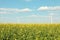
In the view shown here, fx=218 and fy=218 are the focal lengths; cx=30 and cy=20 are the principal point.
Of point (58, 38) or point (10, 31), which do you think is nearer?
point (58, 38)

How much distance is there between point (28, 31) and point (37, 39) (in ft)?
5.91

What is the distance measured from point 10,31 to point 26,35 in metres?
1.30

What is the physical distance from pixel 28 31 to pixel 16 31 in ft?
2.57

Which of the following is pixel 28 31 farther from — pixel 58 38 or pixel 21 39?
pixel 58 38

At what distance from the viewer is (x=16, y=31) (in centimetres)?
1405

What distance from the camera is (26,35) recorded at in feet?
44.0

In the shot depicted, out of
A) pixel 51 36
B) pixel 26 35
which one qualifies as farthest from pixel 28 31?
pixel 51 36

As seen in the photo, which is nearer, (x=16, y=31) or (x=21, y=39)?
(x=21, y=39)

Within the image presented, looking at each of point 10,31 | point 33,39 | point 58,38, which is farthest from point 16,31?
point 58,38

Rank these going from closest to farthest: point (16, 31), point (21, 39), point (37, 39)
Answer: point (37, 39), point (21, 39), point (16, 31)

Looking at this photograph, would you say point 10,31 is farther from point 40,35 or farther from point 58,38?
point 58,38

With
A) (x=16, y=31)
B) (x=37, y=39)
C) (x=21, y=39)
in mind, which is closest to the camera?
(x=37, y=39)

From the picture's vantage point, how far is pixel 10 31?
46.4 feet

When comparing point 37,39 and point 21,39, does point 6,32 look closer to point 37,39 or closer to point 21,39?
point 21,39
